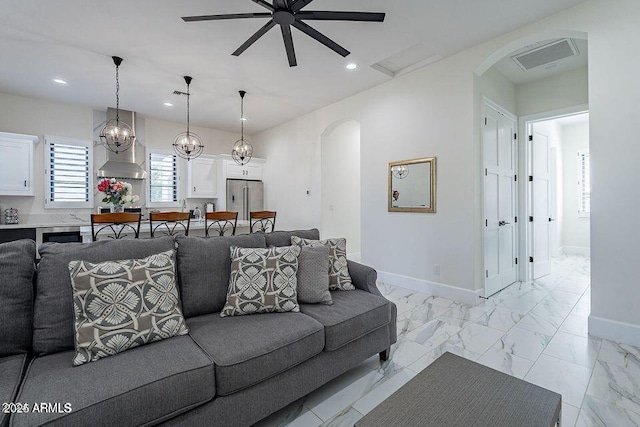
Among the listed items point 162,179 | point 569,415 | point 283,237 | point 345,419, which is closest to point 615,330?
point 569,415

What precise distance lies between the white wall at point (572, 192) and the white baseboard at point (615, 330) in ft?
16.2

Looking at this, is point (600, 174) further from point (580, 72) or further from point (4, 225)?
point (4, 225)

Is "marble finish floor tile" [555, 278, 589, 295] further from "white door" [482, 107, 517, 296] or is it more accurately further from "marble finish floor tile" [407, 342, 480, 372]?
"marble finish floor tile" [407, 342, 480, 372]

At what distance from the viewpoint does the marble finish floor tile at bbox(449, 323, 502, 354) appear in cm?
238

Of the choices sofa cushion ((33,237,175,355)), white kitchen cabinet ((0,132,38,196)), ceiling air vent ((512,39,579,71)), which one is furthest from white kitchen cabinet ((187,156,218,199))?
ceiling air vent ((512,39,579,71))

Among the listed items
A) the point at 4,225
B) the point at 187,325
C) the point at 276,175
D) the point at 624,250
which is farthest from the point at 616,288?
the point at 4,225

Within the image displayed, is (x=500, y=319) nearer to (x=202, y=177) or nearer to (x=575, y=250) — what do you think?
(x=575, y=250)

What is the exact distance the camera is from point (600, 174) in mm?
2523

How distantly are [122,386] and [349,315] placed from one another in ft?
3.91

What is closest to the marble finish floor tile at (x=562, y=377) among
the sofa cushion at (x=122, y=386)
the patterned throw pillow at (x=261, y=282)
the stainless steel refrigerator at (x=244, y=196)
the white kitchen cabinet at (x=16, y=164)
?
the patterned throw pillow at (x=261, y=282)

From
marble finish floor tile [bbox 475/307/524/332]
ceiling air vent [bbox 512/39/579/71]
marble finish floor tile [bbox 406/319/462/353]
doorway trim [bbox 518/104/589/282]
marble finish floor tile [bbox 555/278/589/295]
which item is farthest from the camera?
doorway trim [bbox 518/104/589/282]

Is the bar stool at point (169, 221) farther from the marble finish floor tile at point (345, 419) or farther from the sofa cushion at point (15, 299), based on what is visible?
the marble finish floor tile at point (345, 419)

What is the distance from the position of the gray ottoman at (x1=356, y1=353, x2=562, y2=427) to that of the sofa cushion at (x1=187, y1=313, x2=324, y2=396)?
0.56 metres

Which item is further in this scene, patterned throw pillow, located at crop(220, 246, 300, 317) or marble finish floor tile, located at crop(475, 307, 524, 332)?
marble finish floor tile, located at crop(475, 307, 524, 332)
